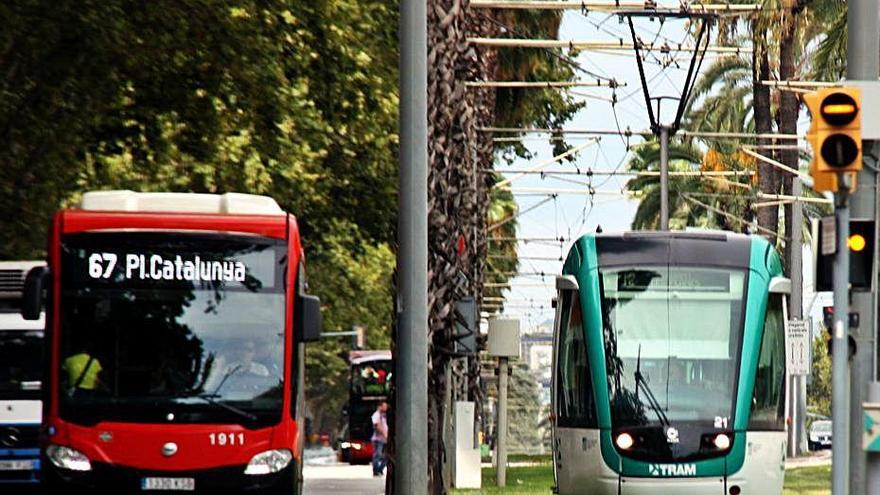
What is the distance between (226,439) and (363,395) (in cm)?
4463

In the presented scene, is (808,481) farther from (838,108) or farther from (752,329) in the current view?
(838,108)

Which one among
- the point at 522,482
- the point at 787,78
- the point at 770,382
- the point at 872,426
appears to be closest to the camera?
the point at 872,426

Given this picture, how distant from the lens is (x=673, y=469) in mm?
22516

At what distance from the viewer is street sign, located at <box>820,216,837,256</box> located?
17.2m

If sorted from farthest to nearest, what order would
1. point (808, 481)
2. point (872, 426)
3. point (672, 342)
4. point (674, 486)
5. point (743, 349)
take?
point (808, 481), point (672, 342), point (743, 349), point (674, 486), point (872, 426)

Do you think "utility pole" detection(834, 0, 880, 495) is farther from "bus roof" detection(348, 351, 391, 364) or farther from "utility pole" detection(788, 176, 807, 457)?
"bus roof" detection(348, 351, 391, 364)

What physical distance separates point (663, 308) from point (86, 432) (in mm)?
6901

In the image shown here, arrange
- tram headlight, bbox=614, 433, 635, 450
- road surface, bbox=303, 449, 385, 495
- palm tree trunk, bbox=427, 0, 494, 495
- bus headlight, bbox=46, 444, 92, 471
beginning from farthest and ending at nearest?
road surface, bbox=303, 449, 385, 495 < palm tree trunk, bbox=427, 0, 494, 495 < tram headlight, bbox=614, 433, 635, 450 < bus headlight, bbox=46, 444, 92, 471

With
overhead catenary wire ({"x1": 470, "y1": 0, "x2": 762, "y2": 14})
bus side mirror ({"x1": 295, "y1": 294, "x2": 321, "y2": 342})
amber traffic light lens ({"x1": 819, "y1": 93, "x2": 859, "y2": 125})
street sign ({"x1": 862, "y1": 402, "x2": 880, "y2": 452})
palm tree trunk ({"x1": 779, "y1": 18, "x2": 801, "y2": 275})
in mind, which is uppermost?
palm tree trunk ({"x1": 779, "y1": 18, "x2": 801, "y2": 275})

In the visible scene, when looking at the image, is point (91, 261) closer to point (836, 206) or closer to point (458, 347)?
point (836, 206)

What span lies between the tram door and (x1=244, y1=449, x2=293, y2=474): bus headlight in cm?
427

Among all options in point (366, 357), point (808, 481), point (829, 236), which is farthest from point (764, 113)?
point (829, 236)

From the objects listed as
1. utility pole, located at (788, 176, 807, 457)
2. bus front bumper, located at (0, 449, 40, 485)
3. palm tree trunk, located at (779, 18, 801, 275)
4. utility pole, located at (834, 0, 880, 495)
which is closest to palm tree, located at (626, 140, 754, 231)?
utility pole, located at (788, 176, 807, 457)

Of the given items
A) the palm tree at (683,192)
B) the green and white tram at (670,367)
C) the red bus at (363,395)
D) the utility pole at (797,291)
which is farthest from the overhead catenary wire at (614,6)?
the palm tree at (683,192)
